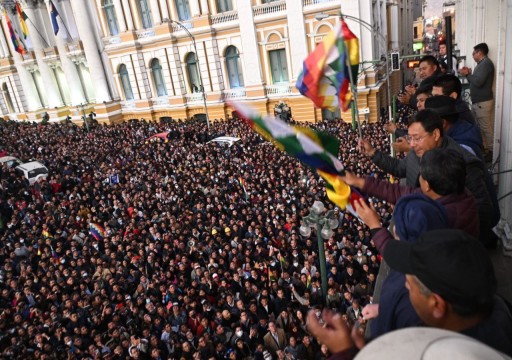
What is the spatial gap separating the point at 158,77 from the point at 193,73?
349 cm

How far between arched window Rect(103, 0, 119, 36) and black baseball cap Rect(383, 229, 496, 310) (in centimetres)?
3555

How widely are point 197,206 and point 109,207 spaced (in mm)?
4262

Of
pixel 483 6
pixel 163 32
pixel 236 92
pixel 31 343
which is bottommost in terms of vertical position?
pixel 31 343

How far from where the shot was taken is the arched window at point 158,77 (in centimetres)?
3142

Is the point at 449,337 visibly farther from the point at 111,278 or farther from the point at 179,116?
the point at 179,116

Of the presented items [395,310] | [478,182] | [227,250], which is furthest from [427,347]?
[227,250]

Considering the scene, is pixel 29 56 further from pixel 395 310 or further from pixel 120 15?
pixel 395 310

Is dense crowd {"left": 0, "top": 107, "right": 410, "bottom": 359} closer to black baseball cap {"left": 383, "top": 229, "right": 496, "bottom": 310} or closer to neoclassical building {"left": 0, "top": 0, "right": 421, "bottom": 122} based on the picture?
black baseball cap {"left": 383, "top": 229, "right": 496, "bottom": 310}

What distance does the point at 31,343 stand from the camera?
26.2ft

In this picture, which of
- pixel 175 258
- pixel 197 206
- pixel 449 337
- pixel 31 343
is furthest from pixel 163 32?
pixel 449 337

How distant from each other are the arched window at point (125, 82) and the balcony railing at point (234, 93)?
9.92 meters

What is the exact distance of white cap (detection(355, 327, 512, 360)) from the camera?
107 cm

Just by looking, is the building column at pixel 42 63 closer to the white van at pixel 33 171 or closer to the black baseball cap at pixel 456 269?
the white van at pixel 33 171

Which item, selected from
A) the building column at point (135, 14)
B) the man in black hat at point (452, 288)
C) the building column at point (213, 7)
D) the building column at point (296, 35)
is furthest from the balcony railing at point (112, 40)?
the man in black hat at point (452, 288)
